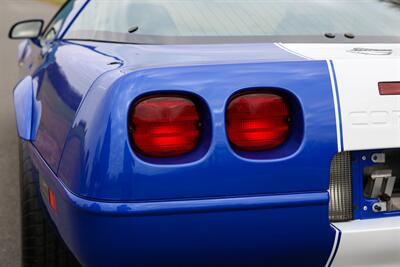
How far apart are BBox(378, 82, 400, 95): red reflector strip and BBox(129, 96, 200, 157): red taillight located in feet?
1.77

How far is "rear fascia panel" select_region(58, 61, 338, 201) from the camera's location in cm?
159

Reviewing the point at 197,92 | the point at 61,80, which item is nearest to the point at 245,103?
the point at 197,92

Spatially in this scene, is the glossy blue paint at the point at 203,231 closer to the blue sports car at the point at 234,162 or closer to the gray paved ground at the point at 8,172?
the blue sports car at the point at 234,162

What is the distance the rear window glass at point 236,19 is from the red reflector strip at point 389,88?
26.5 inches

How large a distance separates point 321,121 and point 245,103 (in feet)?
0.72

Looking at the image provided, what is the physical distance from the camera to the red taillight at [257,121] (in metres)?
1.67

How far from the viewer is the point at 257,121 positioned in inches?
66.9

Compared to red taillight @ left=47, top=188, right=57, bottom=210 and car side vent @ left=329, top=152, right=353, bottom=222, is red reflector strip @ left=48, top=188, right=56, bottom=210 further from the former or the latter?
car side vent @ left=329, top=152, right=353, bottom=222

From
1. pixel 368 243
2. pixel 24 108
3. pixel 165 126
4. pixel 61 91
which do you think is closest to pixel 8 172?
pixel 24 108

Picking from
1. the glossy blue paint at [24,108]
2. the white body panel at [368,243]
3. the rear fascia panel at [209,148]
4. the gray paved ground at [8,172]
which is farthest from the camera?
the gray paved ground at [8,172]

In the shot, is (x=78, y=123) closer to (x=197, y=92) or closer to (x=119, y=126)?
(x=119, y=126)

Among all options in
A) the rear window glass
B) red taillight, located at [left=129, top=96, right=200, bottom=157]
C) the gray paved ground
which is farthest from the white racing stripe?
the gray paved ground

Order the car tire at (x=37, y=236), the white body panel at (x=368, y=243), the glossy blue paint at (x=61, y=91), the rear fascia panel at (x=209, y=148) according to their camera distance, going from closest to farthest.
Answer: the rear fascia panel at (x=209, y=148), the white body panel at (x=368, y=243), the glossy blue paint at (x=61, y=91), the car tire at (x=37, y=236)

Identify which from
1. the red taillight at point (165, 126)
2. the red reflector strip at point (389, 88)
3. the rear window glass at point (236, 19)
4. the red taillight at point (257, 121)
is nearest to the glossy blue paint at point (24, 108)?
the rear window glass at point (236, 19)
